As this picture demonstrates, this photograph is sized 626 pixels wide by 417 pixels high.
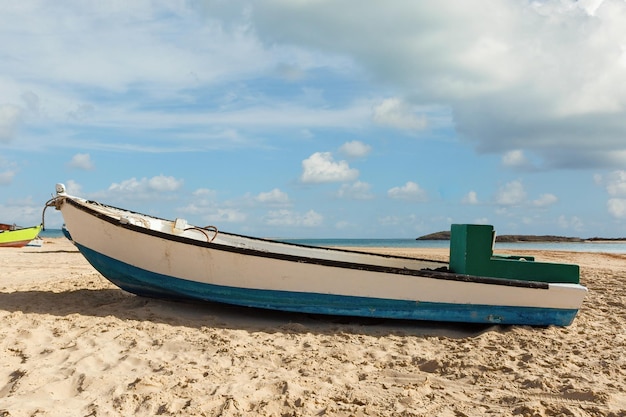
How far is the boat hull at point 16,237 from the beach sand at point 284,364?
712 inches

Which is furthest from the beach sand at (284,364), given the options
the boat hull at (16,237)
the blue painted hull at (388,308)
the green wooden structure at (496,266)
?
the boat hull at (16,237)

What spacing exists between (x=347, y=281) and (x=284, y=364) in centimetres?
164

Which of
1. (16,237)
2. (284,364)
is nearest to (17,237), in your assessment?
(16,237)

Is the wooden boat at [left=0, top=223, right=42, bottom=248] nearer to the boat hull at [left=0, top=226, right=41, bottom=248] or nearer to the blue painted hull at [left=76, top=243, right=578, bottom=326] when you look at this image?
the boat hull at [left=0, top=226, right=41, bottom=248]

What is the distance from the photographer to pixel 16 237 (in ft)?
74.8

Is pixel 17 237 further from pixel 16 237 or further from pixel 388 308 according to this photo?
pixel 388 308

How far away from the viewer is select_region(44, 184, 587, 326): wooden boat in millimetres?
5996

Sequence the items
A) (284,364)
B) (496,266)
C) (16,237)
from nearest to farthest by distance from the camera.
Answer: (284,364), (496,266), (16,237)

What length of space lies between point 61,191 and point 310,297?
3589 mm

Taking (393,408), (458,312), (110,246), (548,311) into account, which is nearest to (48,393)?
(393,408)

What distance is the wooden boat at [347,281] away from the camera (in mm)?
5996

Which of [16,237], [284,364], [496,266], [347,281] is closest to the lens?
[284,364]

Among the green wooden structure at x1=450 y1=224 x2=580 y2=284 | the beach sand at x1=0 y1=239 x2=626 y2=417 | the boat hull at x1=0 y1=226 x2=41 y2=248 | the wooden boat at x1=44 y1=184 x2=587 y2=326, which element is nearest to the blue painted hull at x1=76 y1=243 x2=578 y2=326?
the wooden boat at x1=44 y1=184 x2=587 y2=326

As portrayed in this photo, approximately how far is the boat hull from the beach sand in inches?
712
